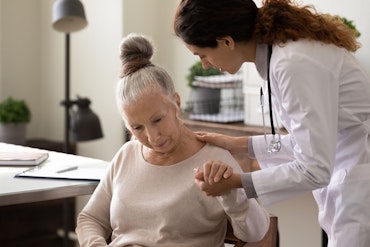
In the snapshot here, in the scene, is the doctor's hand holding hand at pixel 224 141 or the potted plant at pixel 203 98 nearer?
the doctor's hand holding hand at pixel 224 141

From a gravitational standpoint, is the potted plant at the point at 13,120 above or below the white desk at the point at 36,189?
below

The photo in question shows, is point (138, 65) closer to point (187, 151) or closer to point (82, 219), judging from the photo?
point (187, 151)

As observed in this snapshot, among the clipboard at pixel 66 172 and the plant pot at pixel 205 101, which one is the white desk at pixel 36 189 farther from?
the plant pot at pixel 205 101

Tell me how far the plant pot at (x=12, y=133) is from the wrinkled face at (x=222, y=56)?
2.80m

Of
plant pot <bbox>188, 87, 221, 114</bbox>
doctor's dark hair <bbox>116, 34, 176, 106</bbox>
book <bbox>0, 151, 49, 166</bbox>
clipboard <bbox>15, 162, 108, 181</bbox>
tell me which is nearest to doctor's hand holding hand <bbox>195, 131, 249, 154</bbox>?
doctor's dark hair <bbox>116, 34, 176, 106</bbox>

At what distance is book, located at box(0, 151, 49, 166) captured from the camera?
8.48 ft

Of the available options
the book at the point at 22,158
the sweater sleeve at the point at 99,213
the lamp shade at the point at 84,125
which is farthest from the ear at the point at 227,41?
the lamp shade at the point at 84,125

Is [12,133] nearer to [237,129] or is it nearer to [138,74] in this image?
[237,129]

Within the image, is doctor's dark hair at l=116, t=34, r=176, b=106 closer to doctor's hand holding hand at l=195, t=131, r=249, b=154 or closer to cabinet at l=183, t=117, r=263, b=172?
doctor's hand holding hand at l=195, t=131, r=249, b=154

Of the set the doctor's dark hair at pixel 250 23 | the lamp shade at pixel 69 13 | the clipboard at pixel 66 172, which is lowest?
the clipboard at pixel 66 172

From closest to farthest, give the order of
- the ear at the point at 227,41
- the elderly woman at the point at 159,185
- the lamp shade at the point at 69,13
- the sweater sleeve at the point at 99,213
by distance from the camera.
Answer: the ear at the point at 227,41 → the elderly woman at the point at 159,185 → the sweater sleeve at the point at 99,213 → the lamp shade at the point at 69,13

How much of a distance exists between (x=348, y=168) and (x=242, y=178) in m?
0.30

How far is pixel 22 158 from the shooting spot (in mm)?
2607

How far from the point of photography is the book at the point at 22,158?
2.58 metres
